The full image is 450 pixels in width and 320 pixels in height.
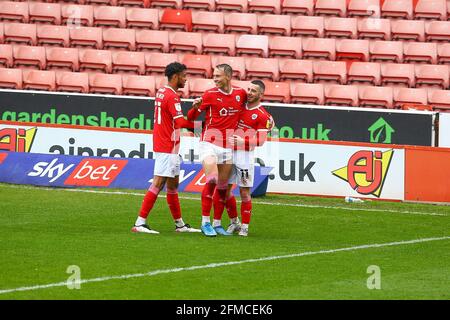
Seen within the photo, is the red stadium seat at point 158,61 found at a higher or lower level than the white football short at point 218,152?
higher

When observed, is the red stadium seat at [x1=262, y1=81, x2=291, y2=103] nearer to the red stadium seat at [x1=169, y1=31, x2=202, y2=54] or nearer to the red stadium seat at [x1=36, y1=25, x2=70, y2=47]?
the red stadium seat at [x1=169, y1=31, x2=202, y2=54]

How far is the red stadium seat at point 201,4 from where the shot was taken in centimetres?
2584

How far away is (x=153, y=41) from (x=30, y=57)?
260 centimetres

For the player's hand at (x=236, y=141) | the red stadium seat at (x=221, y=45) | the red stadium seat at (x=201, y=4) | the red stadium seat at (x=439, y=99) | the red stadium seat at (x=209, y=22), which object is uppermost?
the red stadium seat at (x=201, y=4)

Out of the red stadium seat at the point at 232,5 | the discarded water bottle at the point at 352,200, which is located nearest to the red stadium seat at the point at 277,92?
the red stadium seat at the point at 232,5

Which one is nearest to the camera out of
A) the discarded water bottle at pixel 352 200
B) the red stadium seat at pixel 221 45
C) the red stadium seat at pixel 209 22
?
the discarded water bottle at pixel 352 200

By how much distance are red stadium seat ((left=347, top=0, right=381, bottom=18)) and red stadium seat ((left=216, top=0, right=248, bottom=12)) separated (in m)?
2.31

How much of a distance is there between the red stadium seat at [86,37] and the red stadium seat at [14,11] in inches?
50.7

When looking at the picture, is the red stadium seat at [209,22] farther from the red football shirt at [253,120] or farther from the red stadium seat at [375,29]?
the red football shirt at [253,120]

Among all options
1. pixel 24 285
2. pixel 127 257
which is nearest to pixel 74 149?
pixel 127 257

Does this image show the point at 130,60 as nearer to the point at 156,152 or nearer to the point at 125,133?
the point at 125,133

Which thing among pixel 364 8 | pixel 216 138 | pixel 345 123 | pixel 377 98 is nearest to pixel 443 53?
pixel 364 8

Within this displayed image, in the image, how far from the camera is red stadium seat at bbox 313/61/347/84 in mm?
23875
